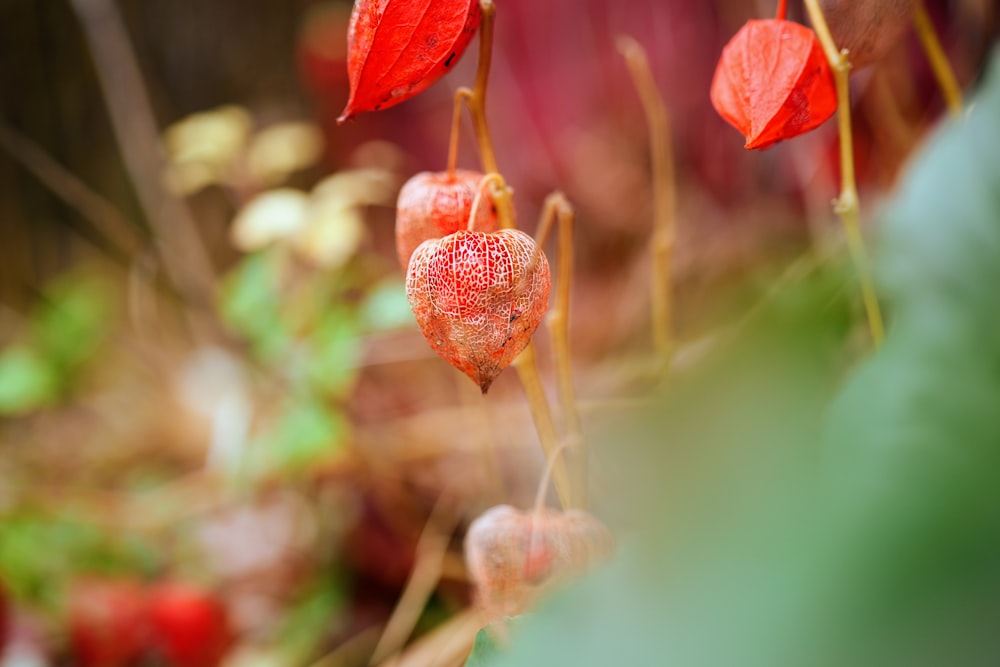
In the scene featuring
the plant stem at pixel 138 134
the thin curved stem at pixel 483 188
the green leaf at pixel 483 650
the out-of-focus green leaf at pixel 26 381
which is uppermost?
the plant stem at pixel 138 134

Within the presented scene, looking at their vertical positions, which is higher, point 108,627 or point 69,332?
point 69,332

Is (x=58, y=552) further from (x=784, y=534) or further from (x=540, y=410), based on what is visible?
(x=784, y=534)

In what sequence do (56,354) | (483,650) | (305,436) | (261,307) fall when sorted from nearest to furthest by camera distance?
1. (483,650)
2. (305,436)
3. (261,307)
4. (56,354)

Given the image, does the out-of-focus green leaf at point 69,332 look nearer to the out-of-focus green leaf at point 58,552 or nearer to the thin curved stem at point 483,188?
the out-of-focus green leaf at point 58,552

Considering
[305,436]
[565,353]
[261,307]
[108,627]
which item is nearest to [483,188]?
[565,353]

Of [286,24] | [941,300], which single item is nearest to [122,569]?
[941,300]

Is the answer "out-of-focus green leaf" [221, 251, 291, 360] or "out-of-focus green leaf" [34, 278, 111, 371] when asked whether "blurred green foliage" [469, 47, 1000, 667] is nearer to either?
"out-of-focus green leaf" [221, 251, 291, 360]

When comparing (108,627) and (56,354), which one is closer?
(108,627)

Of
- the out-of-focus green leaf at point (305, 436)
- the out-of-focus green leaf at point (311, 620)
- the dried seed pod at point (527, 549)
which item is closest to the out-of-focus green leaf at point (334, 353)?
the out-of-focus green leaf at point (305, 436)
